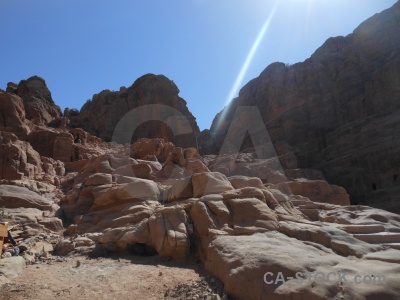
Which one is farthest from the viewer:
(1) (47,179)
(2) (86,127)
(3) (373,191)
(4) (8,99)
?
(2) (86,127)

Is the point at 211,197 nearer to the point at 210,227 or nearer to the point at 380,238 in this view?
the point at 210,227

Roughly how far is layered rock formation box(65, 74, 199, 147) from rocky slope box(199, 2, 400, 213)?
13.4m

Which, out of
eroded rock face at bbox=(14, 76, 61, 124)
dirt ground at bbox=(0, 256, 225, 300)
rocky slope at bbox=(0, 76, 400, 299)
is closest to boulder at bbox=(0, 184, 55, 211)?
rocky slope at bbox=(0, 76, 400, 299)

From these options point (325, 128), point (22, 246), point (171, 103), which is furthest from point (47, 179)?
point (325, 128)

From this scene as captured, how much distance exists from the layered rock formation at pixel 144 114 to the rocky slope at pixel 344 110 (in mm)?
13352

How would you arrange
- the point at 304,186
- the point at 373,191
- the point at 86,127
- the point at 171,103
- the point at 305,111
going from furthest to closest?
the point at 305,111 < the point at 86,127 < the point at 171,103 < the point at 373,191 < the point at 304,186

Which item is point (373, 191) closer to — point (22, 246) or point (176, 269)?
point (176, 269)

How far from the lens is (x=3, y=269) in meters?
6.85

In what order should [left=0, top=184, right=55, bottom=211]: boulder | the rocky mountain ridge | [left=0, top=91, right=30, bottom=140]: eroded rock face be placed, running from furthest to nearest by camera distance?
[left=0, top=91, right=30, bottom=140]: eroded rock face < [left=0, top=184, right=55, bottom=211]: boulder < the rocky mountain ridge

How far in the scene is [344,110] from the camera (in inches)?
2018

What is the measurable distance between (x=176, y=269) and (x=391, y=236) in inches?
216

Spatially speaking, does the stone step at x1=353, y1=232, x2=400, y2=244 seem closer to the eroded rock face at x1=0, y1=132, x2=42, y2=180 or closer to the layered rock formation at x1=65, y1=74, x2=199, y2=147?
the eroded rock face at x1=0, y1=132, x2=42, y2=180

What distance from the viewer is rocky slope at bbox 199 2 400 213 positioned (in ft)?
114

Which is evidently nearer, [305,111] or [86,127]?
[86,127]
